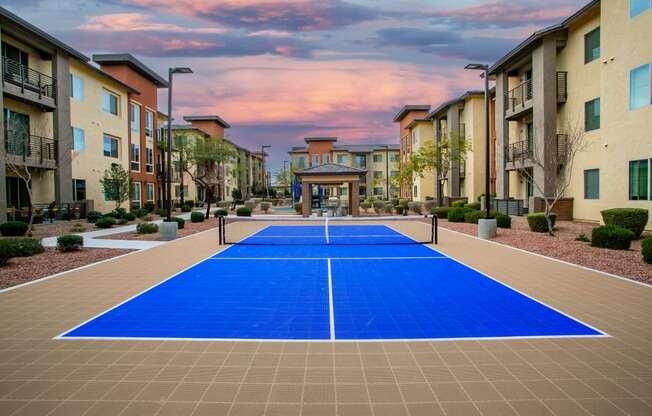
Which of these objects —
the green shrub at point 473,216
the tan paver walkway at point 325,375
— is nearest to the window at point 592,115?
the green shrub at point 473,216

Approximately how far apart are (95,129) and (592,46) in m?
33.4

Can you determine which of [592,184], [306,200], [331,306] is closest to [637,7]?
[592,184]

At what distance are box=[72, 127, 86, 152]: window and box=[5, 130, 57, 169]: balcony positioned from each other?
9.27 feet

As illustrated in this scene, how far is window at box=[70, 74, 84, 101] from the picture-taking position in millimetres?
30953

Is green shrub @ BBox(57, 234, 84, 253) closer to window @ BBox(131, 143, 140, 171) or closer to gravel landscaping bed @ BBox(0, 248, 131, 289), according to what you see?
gravel landscaping bed @ BBox(0, 248, 131, 289)

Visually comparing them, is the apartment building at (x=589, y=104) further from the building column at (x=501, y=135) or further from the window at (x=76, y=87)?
the window at (x=76, y=87)

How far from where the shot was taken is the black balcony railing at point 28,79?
961 inches

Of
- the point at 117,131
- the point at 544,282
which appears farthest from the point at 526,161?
the point at 117,131

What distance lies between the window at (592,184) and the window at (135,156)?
36099 mm

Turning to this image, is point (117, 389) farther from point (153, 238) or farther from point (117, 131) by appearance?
point (117, 131)

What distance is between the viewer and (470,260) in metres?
13.6

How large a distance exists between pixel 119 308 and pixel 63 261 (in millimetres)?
6904

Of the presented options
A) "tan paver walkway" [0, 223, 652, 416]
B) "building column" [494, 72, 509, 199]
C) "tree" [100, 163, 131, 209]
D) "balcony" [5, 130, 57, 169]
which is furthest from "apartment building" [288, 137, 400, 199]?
"tan paver walkway" [0, 223, 652, 416]

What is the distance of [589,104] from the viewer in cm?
2450
